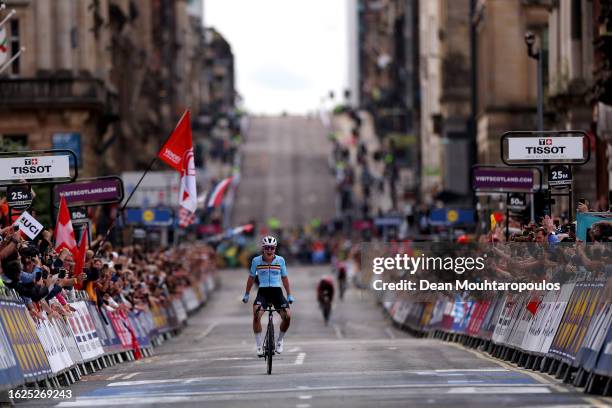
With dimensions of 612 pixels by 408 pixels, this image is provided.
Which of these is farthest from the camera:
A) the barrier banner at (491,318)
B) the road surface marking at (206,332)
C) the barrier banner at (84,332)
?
the road surface marking at (206,332)

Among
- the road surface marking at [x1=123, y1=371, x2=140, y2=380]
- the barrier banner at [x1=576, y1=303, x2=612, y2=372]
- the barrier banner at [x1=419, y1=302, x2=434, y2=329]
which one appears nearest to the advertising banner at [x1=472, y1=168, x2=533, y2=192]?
the barrier banner at [x1=419, y1=302, x2=434, y2=329]

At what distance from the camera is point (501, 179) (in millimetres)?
37969

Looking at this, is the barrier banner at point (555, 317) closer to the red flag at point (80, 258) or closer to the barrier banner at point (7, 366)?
the barrier banner at point (7, 366)

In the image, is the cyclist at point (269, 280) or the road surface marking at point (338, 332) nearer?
the cyclist at point (269, 280)

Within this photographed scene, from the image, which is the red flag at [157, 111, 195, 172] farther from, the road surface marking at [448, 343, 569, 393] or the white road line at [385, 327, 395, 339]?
the white road line at [385, 327, 395, 339]

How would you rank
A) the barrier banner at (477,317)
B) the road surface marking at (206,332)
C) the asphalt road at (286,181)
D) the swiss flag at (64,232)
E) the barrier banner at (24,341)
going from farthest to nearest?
the asphalt road at (286,181) < the road surface marking at (206,332) < the barrier banner at (477,317) < the swiss flag at (64,232) < the barrier banner at (24,341)

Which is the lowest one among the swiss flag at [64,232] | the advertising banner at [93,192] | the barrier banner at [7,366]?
the barrier banner at [7,366]

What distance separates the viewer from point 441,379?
2362 cm

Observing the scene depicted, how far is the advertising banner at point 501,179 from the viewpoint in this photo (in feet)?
124

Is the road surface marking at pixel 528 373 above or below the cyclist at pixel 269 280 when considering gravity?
below

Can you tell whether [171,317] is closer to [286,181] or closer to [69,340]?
[69,340]

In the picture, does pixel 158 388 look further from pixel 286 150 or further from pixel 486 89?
pixel 286 150

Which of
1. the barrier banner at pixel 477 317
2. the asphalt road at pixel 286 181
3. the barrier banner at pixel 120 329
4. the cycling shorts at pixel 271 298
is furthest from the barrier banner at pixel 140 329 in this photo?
the asphalt road at pixel 286 181

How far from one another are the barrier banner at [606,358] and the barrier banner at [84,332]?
1017 cm
